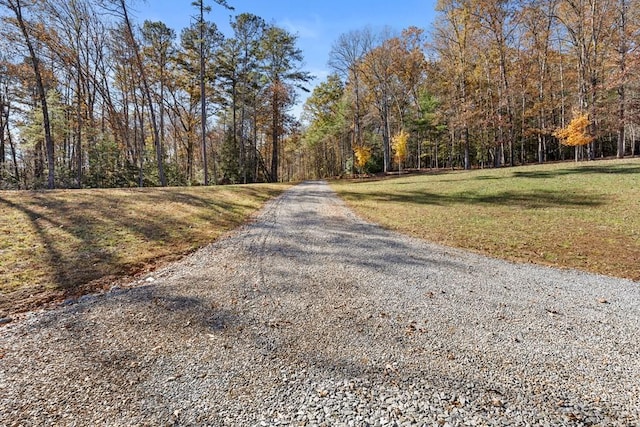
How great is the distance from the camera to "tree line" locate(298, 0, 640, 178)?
1817 centimetres

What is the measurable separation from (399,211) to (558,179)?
882 cm

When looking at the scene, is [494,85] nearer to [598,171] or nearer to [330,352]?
[598,171]

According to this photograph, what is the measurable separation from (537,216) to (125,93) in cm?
2813

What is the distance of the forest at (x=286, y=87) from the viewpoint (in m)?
17.1

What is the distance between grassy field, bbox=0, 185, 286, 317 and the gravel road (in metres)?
0.68

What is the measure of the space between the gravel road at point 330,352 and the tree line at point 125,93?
46.5 ft

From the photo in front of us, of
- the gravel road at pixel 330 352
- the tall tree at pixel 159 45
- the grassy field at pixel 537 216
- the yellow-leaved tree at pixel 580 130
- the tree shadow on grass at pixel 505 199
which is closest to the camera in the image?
the gravel road at pixel 330 352

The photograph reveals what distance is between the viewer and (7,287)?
360 cm

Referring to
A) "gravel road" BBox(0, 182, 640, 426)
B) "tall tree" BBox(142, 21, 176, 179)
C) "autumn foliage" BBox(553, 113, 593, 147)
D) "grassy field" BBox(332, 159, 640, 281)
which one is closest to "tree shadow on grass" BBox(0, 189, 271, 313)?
"gravel road" BBox(0, 182, 640, 426)

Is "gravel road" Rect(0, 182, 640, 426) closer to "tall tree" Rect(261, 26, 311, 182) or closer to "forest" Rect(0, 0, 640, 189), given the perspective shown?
"forest" Rect(0, 0, 640, 189)

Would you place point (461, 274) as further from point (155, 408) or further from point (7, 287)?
point (7, 287)

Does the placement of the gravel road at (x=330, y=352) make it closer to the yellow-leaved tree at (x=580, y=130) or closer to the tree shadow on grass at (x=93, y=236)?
the tree shadow on grass at (x=93, y=236)

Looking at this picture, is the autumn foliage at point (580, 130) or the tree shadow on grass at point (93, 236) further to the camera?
the autumn foliage at point (580, 130)

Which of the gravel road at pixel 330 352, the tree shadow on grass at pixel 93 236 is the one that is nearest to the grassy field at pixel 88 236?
the tree shadow on grass at pixel 93 236
